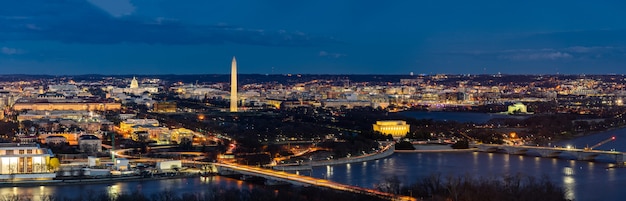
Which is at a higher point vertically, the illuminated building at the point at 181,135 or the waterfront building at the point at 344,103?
the waterfront building at the point at 344,103

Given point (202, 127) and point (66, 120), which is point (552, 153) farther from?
point (66, 120)

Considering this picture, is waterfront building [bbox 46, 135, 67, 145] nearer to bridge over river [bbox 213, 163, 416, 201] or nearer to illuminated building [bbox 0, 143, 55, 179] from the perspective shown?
illuminated building [bbox 0, 143, 55, 179]

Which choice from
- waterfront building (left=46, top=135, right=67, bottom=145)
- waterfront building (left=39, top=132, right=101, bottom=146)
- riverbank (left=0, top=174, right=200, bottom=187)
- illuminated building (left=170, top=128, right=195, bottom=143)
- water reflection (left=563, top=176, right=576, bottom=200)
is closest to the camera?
water reflection (left=563, top=176, right=576, bottom=200)

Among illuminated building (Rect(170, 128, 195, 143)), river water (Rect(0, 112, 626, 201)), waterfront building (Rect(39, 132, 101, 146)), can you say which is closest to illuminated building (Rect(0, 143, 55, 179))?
river water (Rect(0, 112, 626, 201))

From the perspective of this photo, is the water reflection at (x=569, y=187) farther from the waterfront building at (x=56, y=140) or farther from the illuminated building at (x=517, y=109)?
the illuminated building at (x=517, y=109)

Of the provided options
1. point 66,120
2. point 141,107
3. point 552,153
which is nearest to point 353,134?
point 552,153

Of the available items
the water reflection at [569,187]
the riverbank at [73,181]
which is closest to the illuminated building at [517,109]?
the water reflection at [569,187]

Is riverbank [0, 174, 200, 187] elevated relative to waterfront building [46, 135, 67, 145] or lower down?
lower down

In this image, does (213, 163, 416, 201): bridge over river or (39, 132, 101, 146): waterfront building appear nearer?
(213, 163, 416, 201): bridge over river
